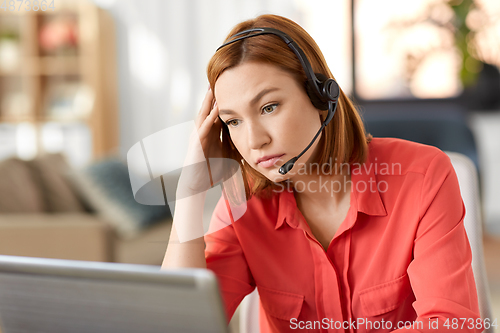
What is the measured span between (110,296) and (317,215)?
1.48ft

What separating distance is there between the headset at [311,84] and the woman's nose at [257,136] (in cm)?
4

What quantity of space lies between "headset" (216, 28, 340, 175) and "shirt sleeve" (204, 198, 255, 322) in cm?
19

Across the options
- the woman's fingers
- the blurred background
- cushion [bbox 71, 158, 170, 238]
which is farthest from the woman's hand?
the blurred background

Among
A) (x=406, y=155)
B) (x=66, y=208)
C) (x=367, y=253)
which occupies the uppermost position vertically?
(x=406, y=155)

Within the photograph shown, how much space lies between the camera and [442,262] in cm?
56

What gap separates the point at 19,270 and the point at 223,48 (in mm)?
351

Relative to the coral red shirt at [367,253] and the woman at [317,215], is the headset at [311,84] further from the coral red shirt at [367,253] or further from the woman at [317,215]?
the coral red shirt at [367,253]

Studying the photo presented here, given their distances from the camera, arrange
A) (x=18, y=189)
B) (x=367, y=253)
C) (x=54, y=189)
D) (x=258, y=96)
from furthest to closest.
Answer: (x=54, y=189) → (x=18, y=189) → (x=367, y=253) → (x=258, y=96)

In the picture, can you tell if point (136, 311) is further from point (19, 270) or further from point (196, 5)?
point (196, 5)

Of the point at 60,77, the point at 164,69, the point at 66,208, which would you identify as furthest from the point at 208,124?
the point at 60,77

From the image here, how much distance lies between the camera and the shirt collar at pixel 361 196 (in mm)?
643

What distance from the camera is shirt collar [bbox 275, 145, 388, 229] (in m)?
0.64

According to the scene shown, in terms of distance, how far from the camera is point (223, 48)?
1.81 feet

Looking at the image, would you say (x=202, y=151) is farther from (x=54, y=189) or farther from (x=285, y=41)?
(x=54, y=189)
